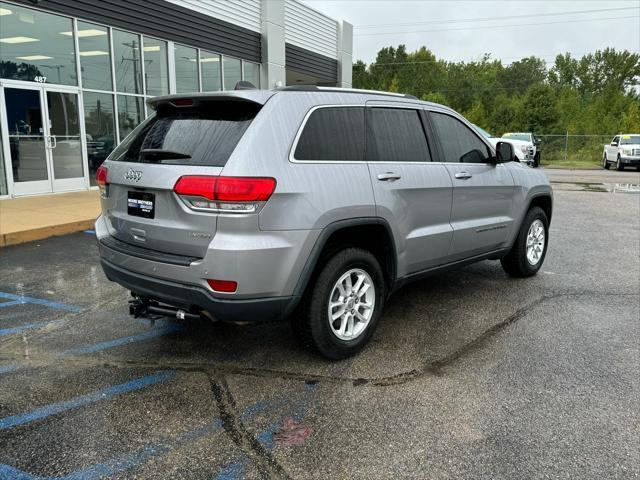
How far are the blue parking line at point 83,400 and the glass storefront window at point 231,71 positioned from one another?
1471 centimetres

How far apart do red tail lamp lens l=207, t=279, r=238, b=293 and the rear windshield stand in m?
0.70

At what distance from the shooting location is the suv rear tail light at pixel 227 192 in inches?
125

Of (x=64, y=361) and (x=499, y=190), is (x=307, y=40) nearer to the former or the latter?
(x=499, y=190)

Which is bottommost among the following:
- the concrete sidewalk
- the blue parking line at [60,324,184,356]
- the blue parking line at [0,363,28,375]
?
the blue parking line at [0,363,28,375]

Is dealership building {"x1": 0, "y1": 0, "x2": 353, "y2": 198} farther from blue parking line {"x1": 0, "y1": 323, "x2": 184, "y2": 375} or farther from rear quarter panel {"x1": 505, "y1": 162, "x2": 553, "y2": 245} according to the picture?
rear quarter panel {"x1": 505, "y1": 162, "x2": 553, "y2": 245}

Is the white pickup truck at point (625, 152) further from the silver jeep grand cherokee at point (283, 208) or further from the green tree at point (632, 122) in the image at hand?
the silver jeep grand cherokee at point (283, 208)

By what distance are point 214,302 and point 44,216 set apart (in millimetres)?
7167

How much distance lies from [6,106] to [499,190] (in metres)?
10.1

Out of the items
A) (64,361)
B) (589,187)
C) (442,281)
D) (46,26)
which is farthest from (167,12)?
(589,187)

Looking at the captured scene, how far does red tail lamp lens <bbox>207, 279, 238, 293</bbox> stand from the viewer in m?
3.24

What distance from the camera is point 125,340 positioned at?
4.32m

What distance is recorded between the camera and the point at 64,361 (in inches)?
154

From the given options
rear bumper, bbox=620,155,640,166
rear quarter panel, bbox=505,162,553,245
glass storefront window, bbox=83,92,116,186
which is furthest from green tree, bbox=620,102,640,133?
rear quarter panel, bbox=505,162,553,245

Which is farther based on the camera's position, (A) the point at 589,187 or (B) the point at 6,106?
(A) the point at 589,187
